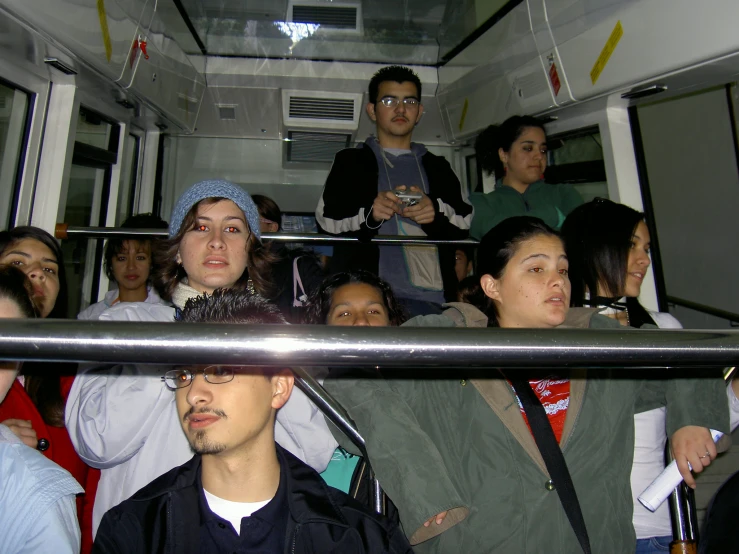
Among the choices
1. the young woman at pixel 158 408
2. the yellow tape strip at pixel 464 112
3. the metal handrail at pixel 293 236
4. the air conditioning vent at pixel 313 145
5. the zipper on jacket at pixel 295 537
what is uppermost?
the air conditioning vent at pixel 313 145

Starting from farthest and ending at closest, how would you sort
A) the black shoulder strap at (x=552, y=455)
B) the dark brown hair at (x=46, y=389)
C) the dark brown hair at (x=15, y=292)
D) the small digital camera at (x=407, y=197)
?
the small digital camera at (x=407, y=197) → the dark brown hair at (x=46, y=389) → the dark brown hair at (x=15, y=292) → the black shoulder strap at (x=552, y=455)

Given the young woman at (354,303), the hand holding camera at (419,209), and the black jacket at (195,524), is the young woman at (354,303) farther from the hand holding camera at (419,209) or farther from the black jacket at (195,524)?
the black jacket at (195,524)

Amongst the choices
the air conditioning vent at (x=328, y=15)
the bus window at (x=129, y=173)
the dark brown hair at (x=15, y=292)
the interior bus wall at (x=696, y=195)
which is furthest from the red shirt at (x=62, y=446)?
the interior bus wall at (x=696, y=195)

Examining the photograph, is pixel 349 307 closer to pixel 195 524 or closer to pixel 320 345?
pixel 195 524

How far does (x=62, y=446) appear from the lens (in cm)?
204

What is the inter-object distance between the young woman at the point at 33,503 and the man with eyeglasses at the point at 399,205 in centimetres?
181

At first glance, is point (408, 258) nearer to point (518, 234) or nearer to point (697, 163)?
point (518, 234)

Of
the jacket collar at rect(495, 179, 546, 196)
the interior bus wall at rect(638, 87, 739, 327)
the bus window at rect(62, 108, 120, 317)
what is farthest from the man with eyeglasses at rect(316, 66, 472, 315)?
the interior bus wall at rect(638, 87, 739, 327)

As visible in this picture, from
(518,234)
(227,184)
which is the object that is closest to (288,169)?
(227,184)

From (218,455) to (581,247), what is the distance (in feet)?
6.05

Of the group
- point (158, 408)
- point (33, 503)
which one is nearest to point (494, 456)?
point (158, 408)

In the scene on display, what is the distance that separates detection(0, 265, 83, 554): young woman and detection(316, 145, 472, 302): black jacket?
5.89ft

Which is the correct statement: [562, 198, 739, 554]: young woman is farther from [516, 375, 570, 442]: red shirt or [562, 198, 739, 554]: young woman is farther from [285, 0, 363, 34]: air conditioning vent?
[285, 0, 363, 34]: air conditioning vent

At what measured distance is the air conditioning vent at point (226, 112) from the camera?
18.1ft
